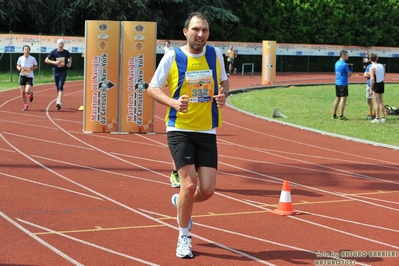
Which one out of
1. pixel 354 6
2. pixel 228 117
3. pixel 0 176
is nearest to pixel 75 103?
pixel 228 117

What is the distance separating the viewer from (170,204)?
30.6 feet

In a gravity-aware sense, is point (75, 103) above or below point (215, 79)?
below

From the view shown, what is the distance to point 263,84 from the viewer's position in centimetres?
3653

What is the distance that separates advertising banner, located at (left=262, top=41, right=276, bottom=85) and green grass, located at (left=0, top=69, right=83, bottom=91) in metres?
9.07

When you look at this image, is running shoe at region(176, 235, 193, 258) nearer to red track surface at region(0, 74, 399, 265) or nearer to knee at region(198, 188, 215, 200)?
red track surface at region(0, 74, 399, 265)

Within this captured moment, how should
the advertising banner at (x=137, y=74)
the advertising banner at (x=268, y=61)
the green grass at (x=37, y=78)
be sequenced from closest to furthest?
1. the advertising banner at (x=137, y=74)
2. the green grass at (x=37, y=78)
3. the advertising banner at (x=268, y=61)

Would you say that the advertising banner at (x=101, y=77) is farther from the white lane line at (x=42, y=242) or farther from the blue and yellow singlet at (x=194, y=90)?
the blue and yellow singlet at (x=194, y=90)

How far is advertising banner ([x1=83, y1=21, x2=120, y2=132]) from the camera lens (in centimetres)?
1647

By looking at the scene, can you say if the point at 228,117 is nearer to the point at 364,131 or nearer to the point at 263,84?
the point at 364,131

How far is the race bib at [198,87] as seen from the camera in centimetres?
694

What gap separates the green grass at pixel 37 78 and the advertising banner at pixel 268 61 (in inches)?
357

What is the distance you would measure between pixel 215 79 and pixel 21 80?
48.7 feet

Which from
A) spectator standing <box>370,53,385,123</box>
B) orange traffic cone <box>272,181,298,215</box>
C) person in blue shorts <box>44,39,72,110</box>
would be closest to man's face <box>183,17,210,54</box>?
orange traffic cone <box>272,181,298,215</box>

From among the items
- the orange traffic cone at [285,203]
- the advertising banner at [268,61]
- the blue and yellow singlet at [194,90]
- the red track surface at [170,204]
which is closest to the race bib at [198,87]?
the blue and yellow singlet at [194,90]
